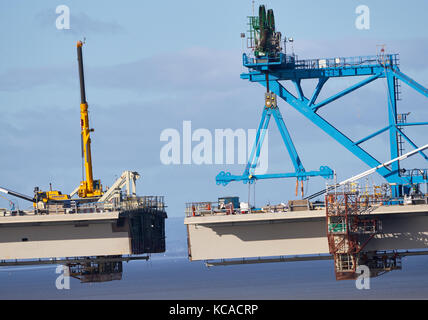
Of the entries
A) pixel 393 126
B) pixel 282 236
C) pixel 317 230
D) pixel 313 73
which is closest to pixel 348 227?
pixel 317 230

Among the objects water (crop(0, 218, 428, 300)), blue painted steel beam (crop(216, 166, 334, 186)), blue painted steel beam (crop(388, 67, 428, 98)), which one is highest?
blue painted steel beam (crop(388, 67, 428, 98))

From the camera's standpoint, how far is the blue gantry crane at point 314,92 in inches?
3716

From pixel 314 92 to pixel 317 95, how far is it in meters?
0.47

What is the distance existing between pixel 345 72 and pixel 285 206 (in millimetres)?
15220

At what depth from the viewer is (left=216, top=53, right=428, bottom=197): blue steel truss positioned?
310 feet

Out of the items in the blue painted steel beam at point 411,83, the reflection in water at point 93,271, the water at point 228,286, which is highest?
the blue painted steel beam at point 411,83

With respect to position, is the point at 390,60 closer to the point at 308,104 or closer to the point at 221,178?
the point at 308,104

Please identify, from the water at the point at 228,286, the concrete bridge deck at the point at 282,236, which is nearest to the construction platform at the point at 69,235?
the concrete bridge deck at the point at 282,236

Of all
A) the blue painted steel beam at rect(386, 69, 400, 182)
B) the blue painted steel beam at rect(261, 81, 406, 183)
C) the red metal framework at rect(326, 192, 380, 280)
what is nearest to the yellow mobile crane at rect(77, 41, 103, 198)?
the blue painted steel beam at rect(261, 81, 406, 183)

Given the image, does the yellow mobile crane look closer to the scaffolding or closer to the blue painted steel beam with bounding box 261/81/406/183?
the blue painted steel beam with bounding box 261/81/406/183

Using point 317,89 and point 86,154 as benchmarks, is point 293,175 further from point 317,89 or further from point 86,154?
point 86,154

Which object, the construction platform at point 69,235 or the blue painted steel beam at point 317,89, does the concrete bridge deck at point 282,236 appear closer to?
the construction platform at point 69,235

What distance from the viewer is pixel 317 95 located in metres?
97.2

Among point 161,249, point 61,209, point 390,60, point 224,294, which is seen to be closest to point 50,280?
point 224,294
